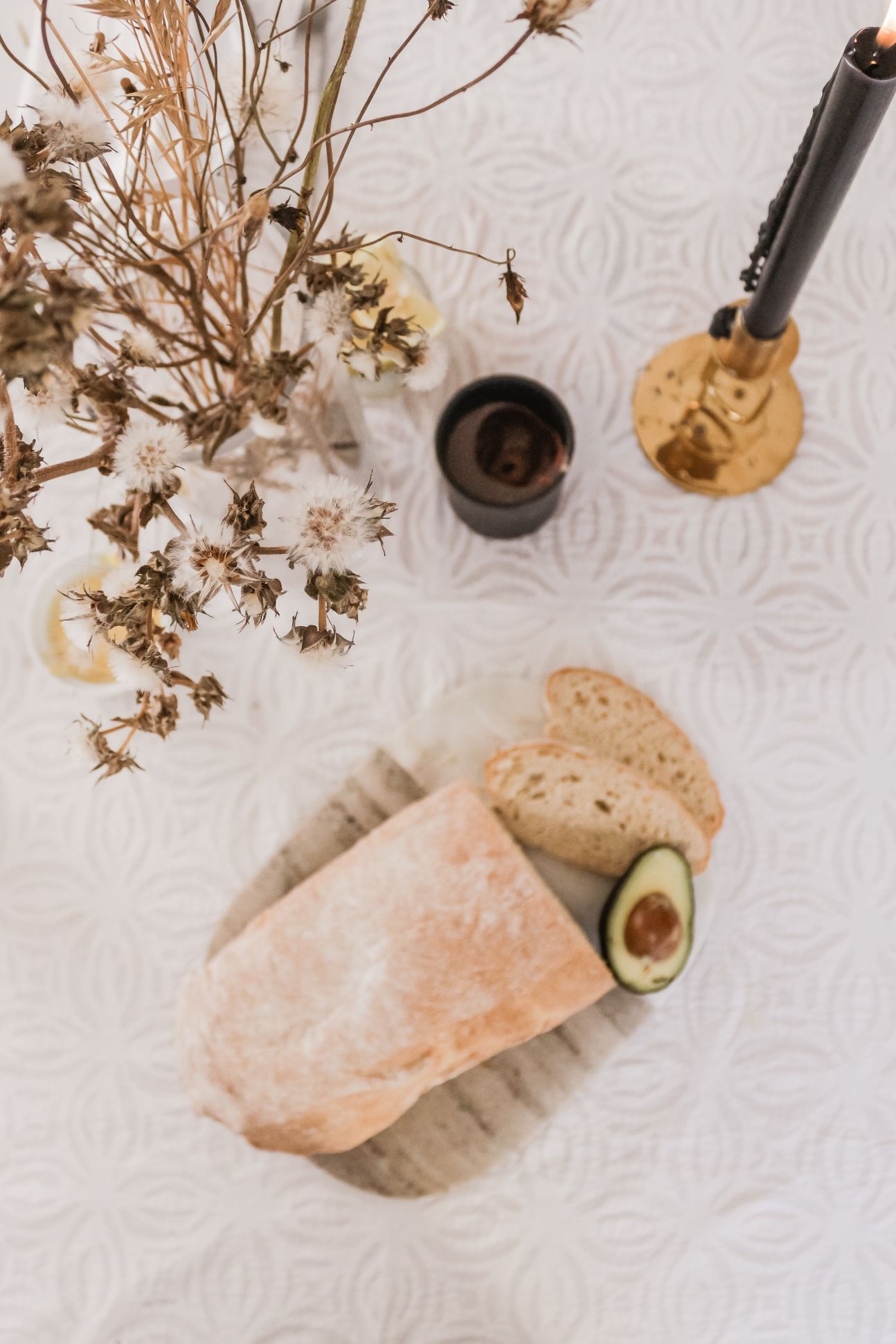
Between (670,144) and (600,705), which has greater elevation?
(670,144)

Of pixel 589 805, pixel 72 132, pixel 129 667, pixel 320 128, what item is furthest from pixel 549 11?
pixel 589 805

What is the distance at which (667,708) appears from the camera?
86 cm

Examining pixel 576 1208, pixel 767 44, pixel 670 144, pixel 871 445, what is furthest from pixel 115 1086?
pixel 767 44

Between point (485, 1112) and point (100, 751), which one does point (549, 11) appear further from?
point (485, 1112)

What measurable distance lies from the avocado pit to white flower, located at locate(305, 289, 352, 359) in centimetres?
53

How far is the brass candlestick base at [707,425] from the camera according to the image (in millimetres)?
834

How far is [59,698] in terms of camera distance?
87 cm

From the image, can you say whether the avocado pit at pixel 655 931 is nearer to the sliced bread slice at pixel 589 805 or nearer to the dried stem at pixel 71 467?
the sliced bread slice at pixel 589 805

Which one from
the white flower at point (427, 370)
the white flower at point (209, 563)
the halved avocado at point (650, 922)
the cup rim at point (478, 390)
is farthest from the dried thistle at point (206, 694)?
the halved avocado at point (650, 922)

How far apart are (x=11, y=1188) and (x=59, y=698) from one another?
44 cm

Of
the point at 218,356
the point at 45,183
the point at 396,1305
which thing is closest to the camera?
the point at 45,183

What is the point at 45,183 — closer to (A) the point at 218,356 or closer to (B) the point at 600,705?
(A) the point at 218,356

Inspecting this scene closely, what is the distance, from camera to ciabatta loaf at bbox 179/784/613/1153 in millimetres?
754

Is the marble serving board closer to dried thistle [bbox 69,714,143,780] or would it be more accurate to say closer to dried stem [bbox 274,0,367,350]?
dried thistle [bbox 69,714,143,780]
